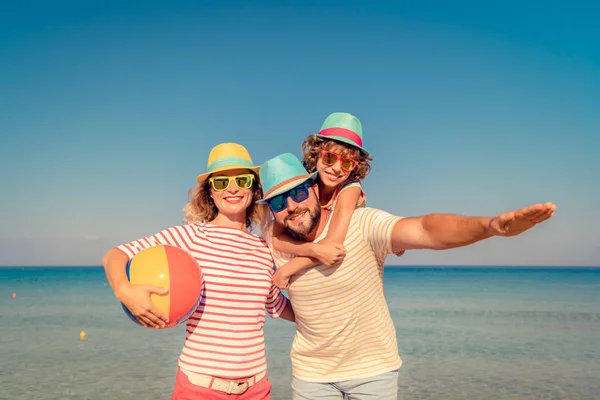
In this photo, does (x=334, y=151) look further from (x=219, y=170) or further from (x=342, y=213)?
(x=219, y=170)

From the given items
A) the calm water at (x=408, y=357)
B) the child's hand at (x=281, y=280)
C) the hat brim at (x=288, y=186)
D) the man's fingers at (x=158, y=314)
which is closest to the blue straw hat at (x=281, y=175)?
the hat brim at (x=288, y=186)

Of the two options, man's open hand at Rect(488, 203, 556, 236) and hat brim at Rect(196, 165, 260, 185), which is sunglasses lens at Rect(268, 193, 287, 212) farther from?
man's open hand at Rect(488, 203, 556, 236)

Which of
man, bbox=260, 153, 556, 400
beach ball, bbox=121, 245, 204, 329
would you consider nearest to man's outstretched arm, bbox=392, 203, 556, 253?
man, bbox=260, 153, 556, 400

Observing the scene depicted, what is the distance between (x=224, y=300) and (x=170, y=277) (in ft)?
1.52

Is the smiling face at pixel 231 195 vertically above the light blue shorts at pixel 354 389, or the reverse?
the smiling face at pixel 231 195

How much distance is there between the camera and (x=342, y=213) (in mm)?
3475

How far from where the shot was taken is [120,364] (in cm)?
1066

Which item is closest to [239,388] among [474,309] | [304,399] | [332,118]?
[304,399]

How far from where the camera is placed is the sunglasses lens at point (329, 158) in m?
3.80

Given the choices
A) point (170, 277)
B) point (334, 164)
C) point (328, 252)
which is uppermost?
point (334, 164)

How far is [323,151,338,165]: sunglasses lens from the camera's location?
12.5 ft

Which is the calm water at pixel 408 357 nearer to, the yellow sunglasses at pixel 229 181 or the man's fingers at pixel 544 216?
the yellow sunglasses at pixel 229 181

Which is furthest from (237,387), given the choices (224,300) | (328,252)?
(328,252)

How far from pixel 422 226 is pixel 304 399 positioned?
1455 millimetres
